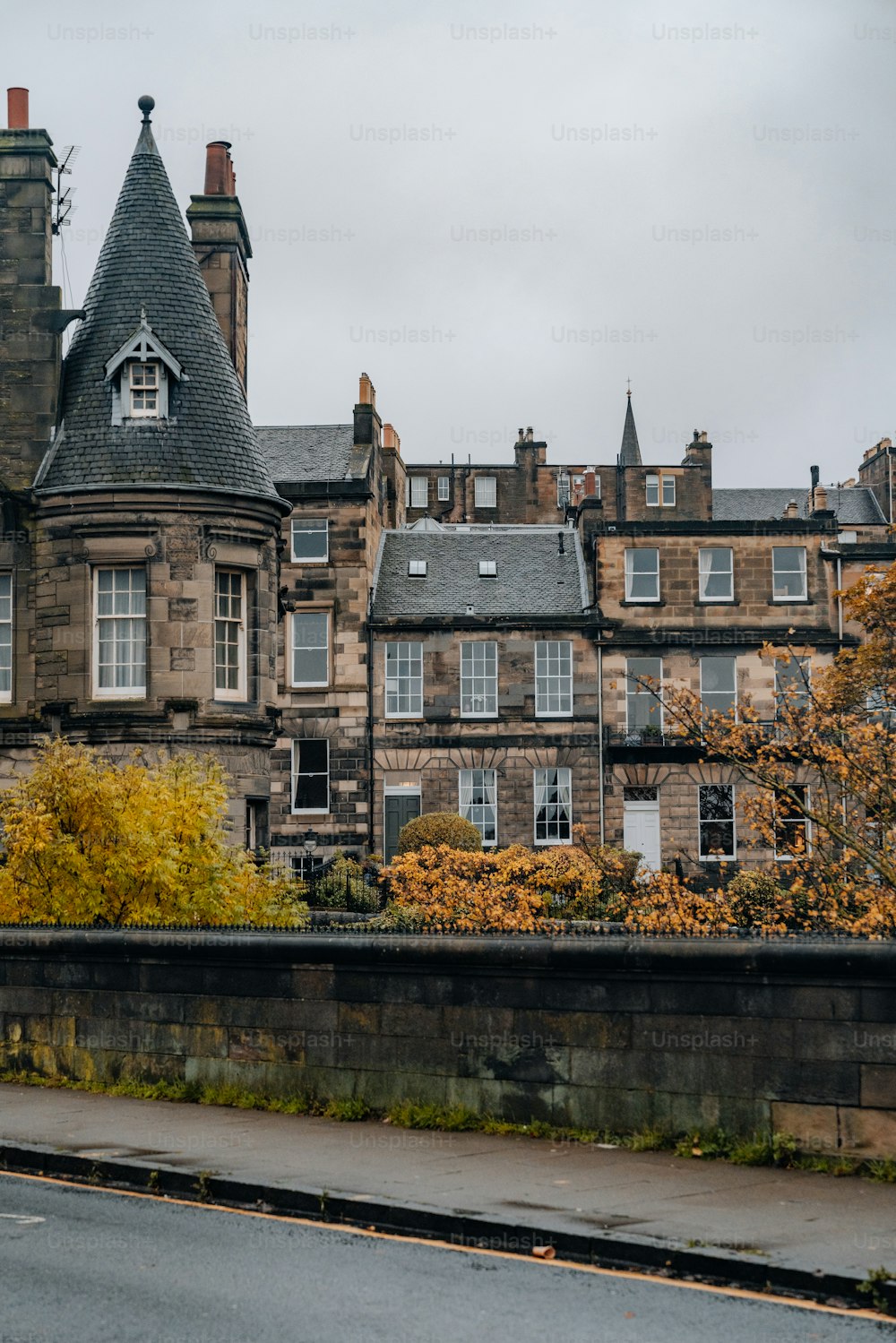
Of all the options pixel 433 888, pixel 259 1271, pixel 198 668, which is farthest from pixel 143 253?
pixel 259 1271

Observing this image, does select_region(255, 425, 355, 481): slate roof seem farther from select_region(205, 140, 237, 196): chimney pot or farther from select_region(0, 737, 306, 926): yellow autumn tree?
select_region(0, 737, 306, 926): yellow autumn tree

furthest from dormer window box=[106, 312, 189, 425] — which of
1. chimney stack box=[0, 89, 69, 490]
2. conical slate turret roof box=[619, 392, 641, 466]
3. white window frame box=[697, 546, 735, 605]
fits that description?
conical slate turret roof box=[619, 392, 641, 466]

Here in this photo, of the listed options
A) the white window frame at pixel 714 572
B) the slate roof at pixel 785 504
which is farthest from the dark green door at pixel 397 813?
the slate roof at pixel 785 504

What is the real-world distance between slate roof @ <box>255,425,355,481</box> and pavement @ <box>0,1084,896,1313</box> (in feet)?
120

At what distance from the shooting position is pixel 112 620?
26.8m

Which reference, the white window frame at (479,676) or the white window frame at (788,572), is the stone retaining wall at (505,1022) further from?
the white window frame at (788,572)

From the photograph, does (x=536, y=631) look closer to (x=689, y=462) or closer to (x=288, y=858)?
(x=288, y=858)

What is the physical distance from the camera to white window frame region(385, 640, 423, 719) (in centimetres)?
4659

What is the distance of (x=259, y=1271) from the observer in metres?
8.73

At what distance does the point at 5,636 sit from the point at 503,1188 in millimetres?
19364

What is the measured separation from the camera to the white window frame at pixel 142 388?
27.5 meters

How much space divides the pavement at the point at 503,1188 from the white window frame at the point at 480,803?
32.7 m

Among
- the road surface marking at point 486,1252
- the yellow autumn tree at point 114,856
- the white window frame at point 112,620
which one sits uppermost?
the white window frame at point 112,620

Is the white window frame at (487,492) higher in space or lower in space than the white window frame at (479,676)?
higher
